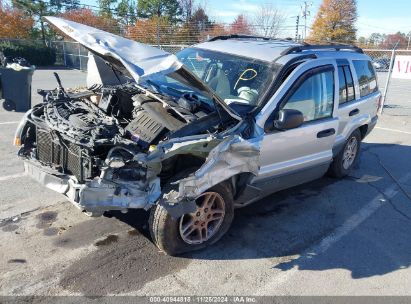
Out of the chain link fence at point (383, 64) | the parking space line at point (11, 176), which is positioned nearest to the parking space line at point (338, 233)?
the chain link fence at point (383, 64)

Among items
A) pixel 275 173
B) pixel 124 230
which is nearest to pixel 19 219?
pixel 124 230

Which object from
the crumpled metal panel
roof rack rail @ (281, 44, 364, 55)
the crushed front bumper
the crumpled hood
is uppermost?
roof rack rail @ (281, 44, 364, 55)

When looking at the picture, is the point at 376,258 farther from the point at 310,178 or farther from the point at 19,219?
the point at 19,219

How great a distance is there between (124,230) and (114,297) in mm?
1054

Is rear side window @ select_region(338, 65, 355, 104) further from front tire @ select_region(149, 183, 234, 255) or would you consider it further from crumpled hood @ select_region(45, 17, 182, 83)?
crumpled hood @ select_region(45, 17, 182, 83)

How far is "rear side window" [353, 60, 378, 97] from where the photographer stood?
583 cm

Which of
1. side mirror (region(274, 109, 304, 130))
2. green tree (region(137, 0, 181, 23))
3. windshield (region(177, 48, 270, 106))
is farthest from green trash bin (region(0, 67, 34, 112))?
green tree (region(137, 0, 181, 23))

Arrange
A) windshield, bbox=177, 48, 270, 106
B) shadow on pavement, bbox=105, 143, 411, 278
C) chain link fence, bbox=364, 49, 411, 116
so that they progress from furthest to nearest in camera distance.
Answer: chain link fence, bbox=364, 49, 411, 116 → windshield, bbox=177, 48, 270, 106 → shadow on pavement, bbox=105, 143, 411, 278

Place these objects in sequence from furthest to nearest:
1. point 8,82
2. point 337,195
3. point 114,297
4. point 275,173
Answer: point 8,82
point 337,195
point 275,173
point 114,297

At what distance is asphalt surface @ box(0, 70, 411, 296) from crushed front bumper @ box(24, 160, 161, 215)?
1.99 feet

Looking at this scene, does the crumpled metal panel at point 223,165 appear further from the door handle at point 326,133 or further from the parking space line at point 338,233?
the door handle at point 326,133

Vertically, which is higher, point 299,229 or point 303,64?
point 303,64

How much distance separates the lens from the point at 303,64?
14.5 ft

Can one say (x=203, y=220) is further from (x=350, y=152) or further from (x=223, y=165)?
(x=350, y=152)
